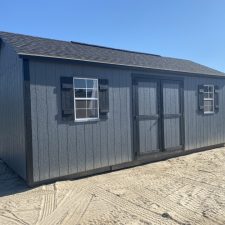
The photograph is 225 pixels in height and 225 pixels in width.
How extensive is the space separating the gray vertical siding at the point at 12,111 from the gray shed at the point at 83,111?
0.02 metres

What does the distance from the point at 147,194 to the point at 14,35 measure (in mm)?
5633

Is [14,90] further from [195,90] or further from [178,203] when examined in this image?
[195,90]

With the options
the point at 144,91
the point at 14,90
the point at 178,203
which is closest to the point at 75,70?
the point at 14,90

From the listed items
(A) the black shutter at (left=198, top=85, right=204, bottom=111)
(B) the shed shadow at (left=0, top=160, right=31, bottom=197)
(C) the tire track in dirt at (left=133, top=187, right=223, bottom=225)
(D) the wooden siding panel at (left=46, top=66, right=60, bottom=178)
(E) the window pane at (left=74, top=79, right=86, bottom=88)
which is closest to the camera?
(C) the tire track in dirt at (left=133, top=187, right=223, bottom=225)

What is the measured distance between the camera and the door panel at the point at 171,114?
25.9 ft

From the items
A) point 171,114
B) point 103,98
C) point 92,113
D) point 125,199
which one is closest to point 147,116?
point 171,114

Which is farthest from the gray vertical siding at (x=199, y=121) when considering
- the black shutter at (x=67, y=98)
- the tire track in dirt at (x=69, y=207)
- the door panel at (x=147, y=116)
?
the tire track in dirt at (x=69, y=207)

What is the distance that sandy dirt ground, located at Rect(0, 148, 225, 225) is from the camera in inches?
147

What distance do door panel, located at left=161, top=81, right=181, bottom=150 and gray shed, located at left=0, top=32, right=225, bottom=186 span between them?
0.03 metres

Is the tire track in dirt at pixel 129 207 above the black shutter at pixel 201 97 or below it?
below

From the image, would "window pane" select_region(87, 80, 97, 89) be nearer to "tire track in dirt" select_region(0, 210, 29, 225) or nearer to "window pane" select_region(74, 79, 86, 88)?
"window pane" select_region(74, 79, 86, 88)

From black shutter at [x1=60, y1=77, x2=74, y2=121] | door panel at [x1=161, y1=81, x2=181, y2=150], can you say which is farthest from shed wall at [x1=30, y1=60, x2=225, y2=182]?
door panel at [x1=161, y1=81, x2=181, y2=150]

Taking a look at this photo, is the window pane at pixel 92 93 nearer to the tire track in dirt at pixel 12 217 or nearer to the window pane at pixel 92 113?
the window pane at pixel 92 113

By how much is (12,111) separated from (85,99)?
198 cm
